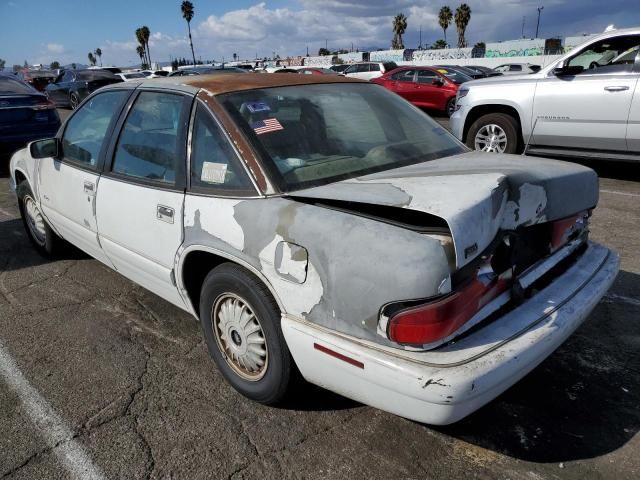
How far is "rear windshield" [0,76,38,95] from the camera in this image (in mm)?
8672

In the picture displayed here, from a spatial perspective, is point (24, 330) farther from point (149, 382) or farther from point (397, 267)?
point (397, 267)

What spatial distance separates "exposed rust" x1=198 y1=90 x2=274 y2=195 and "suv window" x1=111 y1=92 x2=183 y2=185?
30 cm

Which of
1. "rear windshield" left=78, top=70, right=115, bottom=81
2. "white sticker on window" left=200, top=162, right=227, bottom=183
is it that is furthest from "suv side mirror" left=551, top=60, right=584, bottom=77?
"rear windshield" left=78, top=70, right=115, bottom=81

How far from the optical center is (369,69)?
22.3 m

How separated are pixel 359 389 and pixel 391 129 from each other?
167cm

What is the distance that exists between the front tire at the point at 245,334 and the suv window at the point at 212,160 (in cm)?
40

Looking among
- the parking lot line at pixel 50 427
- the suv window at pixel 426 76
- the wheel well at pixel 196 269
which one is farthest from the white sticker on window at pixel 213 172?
the suv window at pixel 426 76

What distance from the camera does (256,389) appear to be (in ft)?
8.29

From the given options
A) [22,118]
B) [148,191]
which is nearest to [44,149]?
[148,191]

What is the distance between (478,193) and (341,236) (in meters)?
0.56

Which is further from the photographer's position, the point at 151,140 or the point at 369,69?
the point at 369,69

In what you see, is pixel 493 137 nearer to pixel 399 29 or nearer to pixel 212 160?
pixel 212 160

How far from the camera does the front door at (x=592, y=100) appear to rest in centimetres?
622

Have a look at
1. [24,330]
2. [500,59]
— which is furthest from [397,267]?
[500,59]
